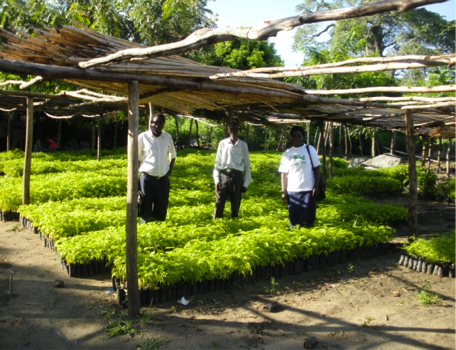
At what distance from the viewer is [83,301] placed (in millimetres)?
4855

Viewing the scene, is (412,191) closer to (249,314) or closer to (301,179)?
(301,179)

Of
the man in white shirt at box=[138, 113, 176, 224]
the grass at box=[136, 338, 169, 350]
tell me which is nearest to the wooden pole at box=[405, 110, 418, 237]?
the man in white shirt at box=[138, 113, 176, 224]

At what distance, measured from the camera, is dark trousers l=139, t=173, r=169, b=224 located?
6.47 metres

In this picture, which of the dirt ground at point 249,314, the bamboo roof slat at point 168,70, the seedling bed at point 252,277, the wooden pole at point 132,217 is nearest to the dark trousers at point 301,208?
the seedling bed at point 252,277

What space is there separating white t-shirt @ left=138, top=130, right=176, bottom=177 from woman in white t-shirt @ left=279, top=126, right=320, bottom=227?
74.0 inches

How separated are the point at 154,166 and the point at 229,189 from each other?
5.02 ft

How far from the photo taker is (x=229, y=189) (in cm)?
737

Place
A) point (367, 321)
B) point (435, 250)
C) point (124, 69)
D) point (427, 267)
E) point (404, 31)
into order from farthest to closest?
1. point (404, 31)
2. point (427, 267)
3. point (435, 250)
4. point (367, 321)
5. point (124, 69)

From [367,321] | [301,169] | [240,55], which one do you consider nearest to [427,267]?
[367,321]

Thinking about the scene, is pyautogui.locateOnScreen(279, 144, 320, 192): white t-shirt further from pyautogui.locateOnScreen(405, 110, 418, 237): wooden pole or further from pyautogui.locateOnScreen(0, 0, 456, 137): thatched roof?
pyautogui.locateOnScreen(405, 110, 418, 237): wooden pole

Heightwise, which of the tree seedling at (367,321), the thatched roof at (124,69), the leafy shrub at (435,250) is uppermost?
the thatched roof at (124,69)

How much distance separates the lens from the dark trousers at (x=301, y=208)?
6.70m

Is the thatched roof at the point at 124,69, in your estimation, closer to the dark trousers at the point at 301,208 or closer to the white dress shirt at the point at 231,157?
the white dress shirt at the point at 231,157

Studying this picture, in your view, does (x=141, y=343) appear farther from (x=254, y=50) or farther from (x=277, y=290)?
(x=254, y=50)
